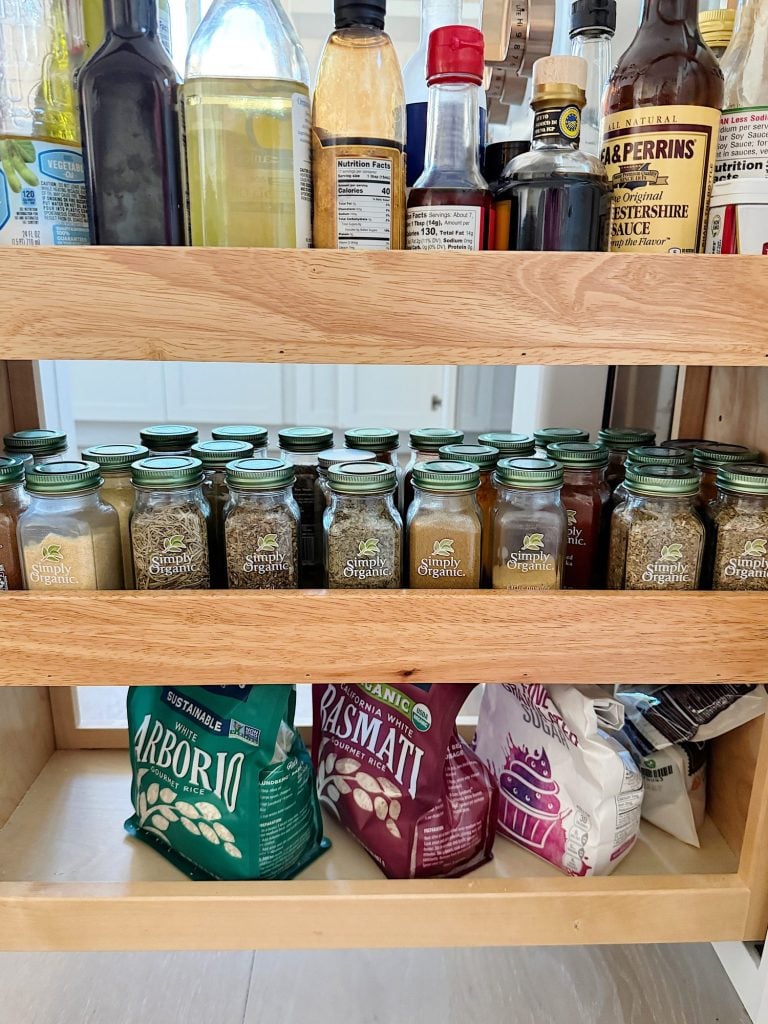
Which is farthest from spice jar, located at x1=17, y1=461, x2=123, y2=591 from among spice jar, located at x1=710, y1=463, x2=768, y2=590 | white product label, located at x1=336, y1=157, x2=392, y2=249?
spice jar, located at x1=710, y1=463, x2=768, y2=590

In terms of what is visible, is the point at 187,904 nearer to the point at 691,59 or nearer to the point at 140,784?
the point at 140,784

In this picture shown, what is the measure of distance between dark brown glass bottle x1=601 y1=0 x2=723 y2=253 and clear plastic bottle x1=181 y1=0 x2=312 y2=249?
281mm

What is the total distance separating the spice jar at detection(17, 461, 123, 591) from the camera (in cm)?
71

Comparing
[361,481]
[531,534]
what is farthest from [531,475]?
[361,481]

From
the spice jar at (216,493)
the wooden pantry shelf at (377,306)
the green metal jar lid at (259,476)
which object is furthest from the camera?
the spice jar at (216,493)

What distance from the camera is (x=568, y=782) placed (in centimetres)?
88

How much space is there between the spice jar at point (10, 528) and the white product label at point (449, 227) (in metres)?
0.44

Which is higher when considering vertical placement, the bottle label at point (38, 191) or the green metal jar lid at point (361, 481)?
the bottle label at point (38, 191)

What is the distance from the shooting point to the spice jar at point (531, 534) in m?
0.76

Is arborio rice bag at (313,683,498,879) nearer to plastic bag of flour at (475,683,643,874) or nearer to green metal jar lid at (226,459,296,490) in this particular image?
plastic bag of flour at (475,683,643,874)

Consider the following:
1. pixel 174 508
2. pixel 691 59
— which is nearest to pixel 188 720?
pixel 174 508

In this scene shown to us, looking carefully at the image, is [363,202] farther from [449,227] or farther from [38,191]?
[38,191]

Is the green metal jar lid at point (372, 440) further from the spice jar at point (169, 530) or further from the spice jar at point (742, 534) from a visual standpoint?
the spice jar at point (742, 534)

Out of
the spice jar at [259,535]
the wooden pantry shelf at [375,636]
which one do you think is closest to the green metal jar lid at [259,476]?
the spice jar at [259,535]
